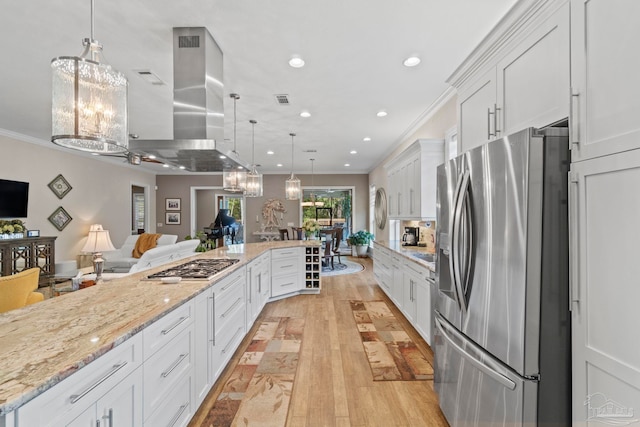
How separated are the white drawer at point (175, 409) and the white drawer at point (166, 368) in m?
0.03

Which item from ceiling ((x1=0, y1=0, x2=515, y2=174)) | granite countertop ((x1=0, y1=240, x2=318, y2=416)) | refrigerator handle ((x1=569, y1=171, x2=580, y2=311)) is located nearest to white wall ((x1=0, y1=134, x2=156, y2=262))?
ceiling ((x1=0, y1=0, x2=515, y2=174))

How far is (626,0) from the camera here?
1.10m

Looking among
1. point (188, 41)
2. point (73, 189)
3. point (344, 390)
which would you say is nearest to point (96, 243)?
point (73, 189)

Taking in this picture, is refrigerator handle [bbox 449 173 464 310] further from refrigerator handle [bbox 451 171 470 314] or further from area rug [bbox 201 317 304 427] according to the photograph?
area rug [bbox 201 317 304 427]

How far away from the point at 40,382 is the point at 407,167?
14.7 feet

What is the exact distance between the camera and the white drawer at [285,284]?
4750 millimetres

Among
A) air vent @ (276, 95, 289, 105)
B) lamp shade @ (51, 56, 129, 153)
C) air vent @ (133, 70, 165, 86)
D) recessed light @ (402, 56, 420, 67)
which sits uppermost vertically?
recessed light @ (402, 56, 420, 67)

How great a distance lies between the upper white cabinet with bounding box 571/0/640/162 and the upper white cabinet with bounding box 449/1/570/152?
0.08 meters

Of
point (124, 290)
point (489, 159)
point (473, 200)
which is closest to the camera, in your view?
point (489, 159)

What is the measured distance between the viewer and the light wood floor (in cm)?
205

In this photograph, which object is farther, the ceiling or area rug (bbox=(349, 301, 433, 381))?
area rug (bbox=(349, 301, 433, 381))

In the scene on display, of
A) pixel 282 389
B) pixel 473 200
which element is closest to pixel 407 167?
pixel 473 200

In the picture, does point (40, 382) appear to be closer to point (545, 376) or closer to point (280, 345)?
point (545, 376)

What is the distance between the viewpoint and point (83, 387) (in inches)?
40.9
